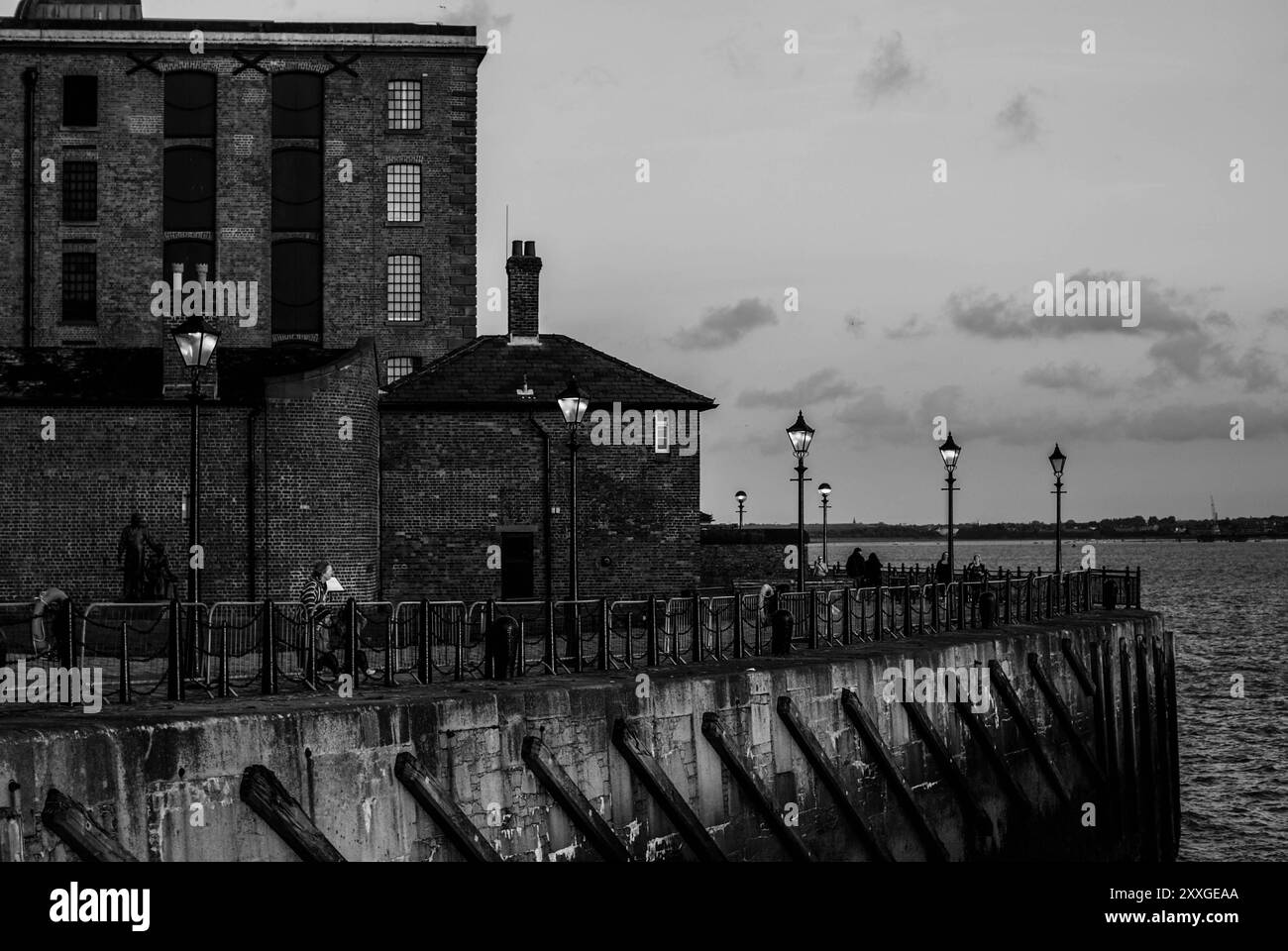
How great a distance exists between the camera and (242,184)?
48281 millimetres

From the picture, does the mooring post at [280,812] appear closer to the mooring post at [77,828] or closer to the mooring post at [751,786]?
the mooring post at [77,828]

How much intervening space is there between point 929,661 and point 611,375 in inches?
563

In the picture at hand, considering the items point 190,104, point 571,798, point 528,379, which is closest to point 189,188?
point 190,104

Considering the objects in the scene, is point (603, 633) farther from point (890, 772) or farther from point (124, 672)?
point (124, 672)

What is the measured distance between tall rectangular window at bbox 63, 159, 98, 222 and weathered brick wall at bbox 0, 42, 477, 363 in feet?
0.96

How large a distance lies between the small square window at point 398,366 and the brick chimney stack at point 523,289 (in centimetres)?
1133

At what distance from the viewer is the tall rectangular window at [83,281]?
4847 cm

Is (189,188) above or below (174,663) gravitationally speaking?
above

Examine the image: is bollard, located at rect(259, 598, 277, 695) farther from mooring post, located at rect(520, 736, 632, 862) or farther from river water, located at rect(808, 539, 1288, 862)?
river water, located at rect(808, 539, 1288, 862)

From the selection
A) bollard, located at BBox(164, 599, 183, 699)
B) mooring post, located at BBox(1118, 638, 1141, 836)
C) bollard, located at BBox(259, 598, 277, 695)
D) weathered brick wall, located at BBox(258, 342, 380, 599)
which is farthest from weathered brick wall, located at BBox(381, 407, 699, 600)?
bollard, located at BBox(164, 599, 183, 699)

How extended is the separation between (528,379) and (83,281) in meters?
21.0

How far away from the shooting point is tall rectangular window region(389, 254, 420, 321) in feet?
157

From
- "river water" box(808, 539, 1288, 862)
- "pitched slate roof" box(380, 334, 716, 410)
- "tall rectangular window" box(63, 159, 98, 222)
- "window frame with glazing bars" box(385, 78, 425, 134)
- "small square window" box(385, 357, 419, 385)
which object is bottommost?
"river water" box(808, 539, 1288, 862)

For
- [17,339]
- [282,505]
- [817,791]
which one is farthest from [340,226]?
[817,791]
